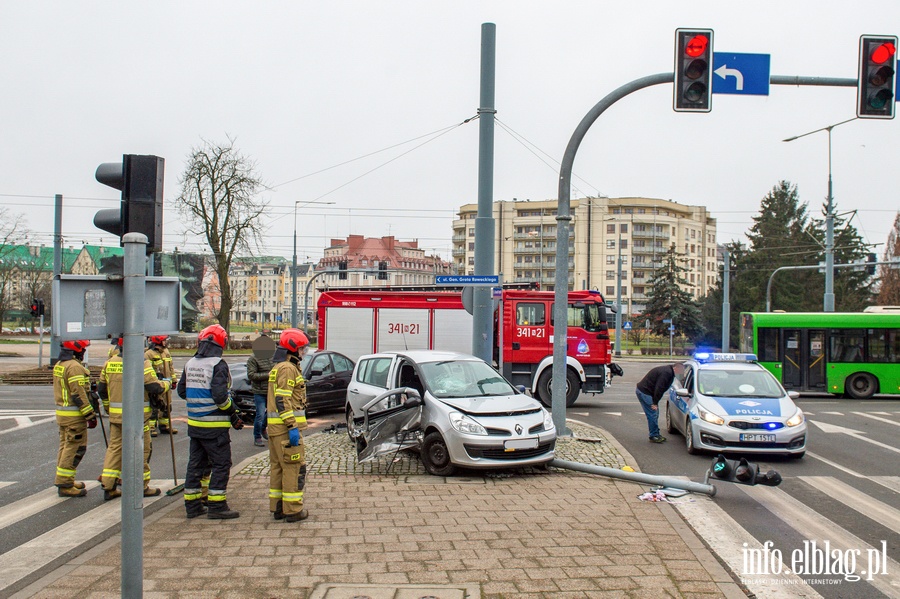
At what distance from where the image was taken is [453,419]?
29.9ft

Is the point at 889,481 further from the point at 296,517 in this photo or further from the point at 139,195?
the point at 139,195

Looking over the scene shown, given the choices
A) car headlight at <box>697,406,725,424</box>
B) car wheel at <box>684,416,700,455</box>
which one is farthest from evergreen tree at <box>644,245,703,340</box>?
car headlight at <box>697,406,725,424</box>

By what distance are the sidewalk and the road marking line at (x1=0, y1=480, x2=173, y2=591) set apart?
1.19 ft

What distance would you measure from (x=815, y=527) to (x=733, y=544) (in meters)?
1.28

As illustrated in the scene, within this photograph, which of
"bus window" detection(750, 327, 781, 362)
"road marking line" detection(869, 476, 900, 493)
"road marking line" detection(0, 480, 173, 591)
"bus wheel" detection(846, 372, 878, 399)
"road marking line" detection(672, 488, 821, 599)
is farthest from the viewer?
"bus window" detection(750, 327, 781, 362)

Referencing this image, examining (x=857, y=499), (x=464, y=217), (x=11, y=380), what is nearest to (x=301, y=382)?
(x=857, y=499)

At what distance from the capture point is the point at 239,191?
44719 mm

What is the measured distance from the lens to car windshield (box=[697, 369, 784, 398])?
1173 centimetres

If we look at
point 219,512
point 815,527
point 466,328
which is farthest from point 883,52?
point 466,328

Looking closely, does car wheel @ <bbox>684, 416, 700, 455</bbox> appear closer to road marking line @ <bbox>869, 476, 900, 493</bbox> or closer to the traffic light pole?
the traffic light pole

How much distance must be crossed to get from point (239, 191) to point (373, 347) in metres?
27.2

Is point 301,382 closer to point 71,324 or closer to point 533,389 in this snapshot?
point 71,324

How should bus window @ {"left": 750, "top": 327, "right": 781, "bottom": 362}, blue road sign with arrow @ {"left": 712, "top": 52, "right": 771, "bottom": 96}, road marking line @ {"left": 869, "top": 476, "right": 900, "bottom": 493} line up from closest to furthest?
1. road marking line @ {"left": 869, "top": 476, "right": 900, "bottom": 493}
2. blue road sign with arrow @ {"left": 712, "top": 52, "right": 771, "bottom": 96}
3. bus window @ {"left": 750, "top": 327, "right": 781, "bottom": 362}

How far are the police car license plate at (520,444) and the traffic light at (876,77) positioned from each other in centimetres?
597
